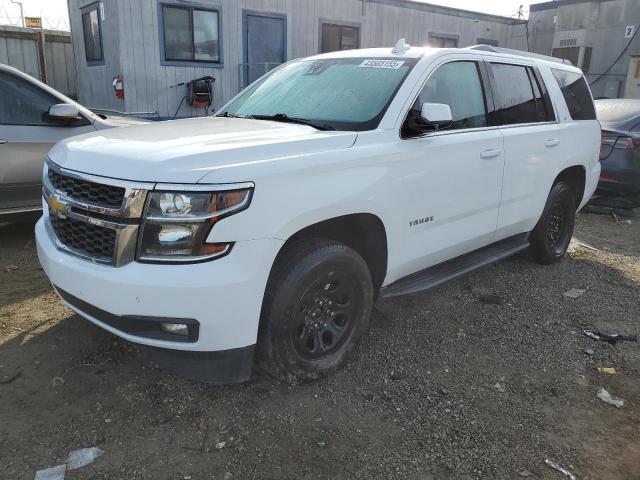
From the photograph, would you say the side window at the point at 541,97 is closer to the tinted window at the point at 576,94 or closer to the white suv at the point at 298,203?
the white suv at the point at 298,203

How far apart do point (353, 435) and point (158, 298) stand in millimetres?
1189

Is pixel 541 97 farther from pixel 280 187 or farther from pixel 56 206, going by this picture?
pixel 56 206

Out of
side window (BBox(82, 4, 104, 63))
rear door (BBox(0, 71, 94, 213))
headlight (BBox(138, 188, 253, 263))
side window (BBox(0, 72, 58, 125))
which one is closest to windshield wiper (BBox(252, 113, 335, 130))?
headlight (BBox(138, 188, 253, 263))

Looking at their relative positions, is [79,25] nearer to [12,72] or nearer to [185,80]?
[185,80]

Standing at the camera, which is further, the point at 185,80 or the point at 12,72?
the point at 185,80

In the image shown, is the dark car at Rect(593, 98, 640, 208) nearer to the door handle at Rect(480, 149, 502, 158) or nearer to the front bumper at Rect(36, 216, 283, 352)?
the door handle at Rect(480, 149, 502, 158)

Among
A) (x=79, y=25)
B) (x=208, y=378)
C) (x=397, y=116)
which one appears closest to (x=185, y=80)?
(x=79, y=25)

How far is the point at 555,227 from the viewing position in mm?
5340

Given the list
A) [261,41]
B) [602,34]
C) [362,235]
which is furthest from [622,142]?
[602,34]

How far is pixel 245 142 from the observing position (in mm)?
2783

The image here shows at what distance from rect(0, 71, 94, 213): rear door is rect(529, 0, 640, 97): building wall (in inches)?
655

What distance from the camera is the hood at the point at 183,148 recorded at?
2.46m

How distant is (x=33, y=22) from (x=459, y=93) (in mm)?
14175

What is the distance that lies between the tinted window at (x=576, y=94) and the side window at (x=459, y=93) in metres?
1.37
